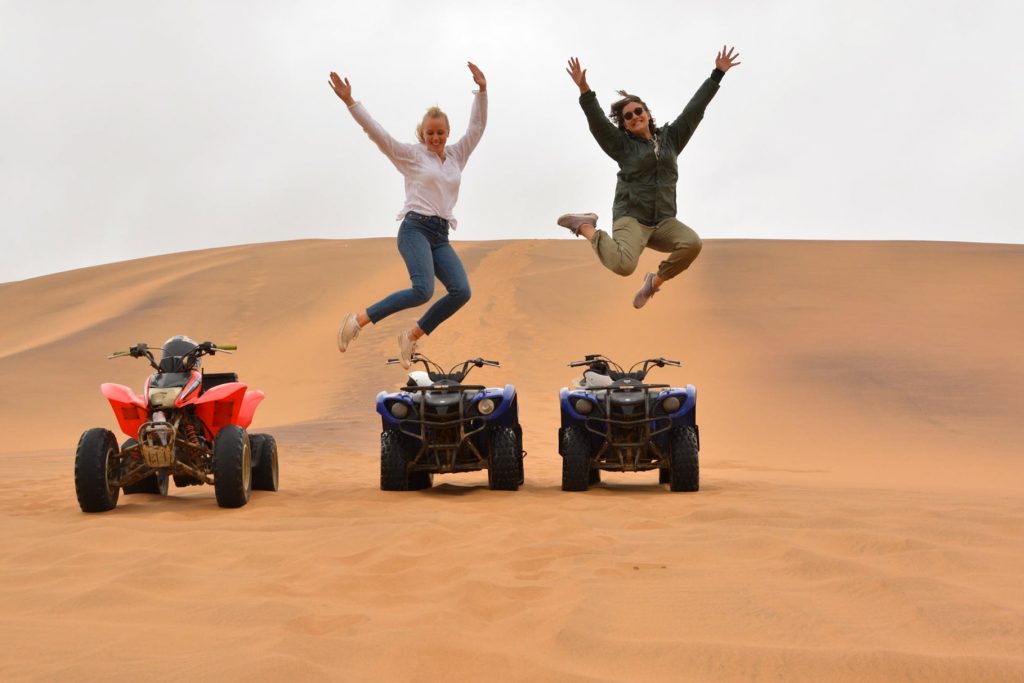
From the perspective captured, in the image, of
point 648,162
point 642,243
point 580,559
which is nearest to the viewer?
point 580,559

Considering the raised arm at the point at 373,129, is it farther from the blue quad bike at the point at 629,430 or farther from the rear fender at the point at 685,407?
the rear fender at the point at 685,407

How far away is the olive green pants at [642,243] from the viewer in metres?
6.57

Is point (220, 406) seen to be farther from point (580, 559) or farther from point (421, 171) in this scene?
point (580, 559)

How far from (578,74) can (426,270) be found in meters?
1.73

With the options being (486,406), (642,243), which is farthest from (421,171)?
(486,406)

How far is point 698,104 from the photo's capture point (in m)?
7.21

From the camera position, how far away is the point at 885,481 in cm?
1145

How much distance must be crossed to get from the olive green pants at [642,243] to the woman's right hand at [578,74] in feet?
3.06

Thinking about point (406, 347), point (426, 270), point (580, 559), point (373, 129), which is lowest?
point (580, 559)

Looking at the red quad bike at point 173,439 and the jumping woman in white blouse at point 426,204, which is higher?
the jumping woman in white blouse at point 426,204

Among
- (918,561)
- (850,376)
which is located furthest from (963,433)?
(918,561)

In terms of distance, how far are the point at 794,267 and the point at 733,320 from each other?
7349 millimetres

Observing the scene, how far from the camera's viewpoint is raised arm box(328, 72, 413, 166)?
727cm

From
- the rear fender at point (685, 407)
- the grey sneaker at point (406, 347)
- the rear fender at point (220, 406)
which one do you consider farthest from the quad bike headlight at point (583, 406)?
the rear fender at point (220, 406)
